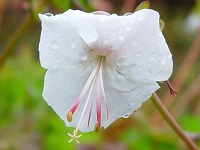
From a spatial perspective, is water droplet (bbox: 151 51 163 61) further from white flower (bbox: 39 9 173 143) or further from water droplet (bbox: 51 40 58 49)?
water droplet (bbox: 51 40 58 49)

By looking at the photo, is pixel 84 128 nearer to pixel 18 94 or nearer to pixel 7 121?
pixel 18 94

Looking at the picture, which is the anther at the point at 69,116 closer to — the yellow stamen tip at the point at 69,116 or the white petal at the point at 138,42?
the yellow stamen tip at the point at 69,116

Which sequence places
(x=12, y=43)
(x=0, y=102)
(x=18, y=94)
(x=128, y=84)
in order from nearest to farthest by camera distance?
(x=128, y=84), (x=12, y=43), (x=18, y=94), (x=0, y=102)

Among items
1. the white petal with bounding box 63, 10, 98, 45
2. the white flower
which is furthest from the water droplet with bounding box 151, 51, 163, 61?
the white petal with bounding box 63, 10, 98, 45

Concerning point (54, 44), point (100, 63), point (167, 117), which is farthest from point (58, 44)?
point (167, 117)

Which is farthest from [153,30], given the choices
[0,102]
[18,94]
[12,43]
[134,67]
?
[0,102]
